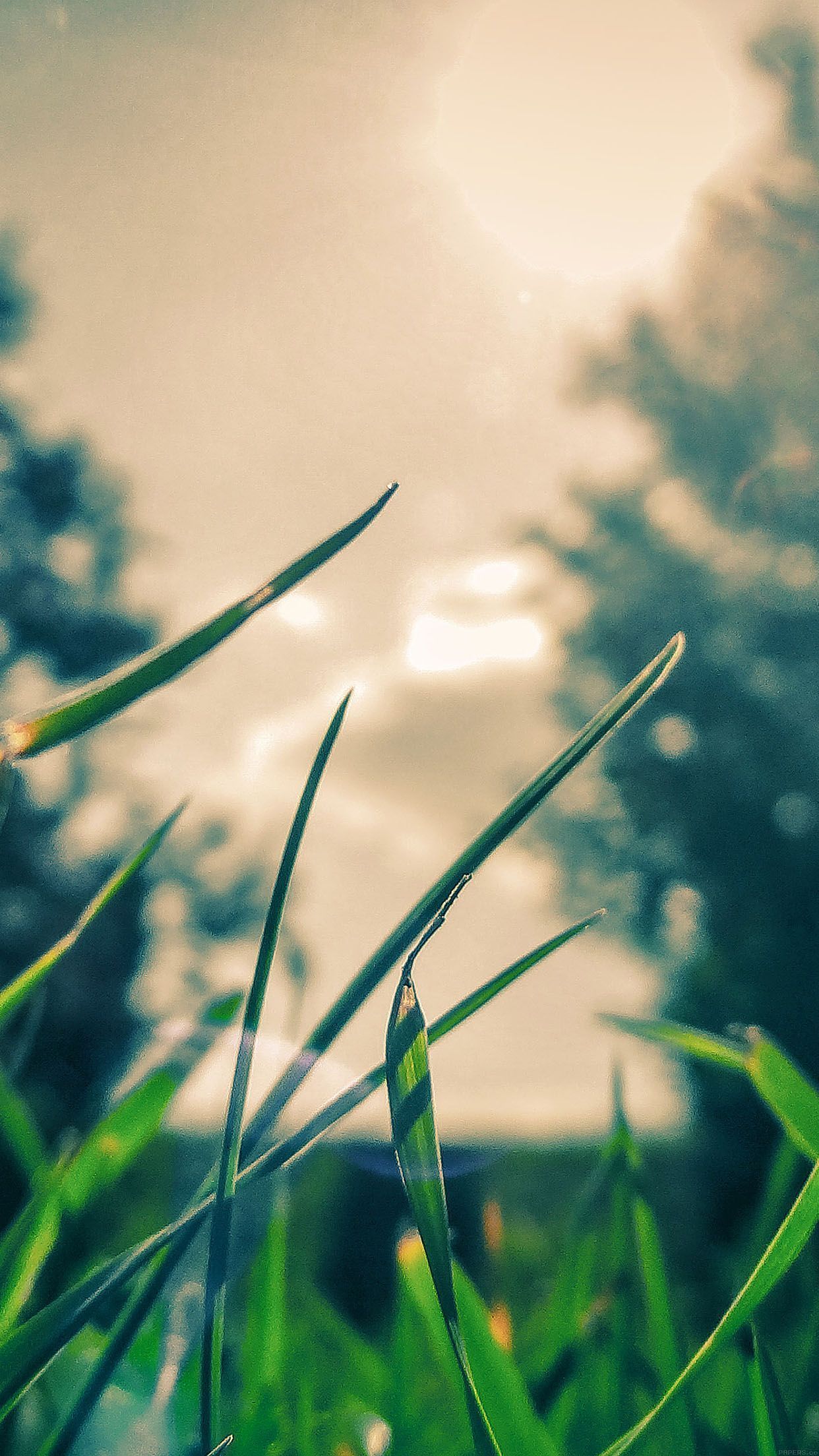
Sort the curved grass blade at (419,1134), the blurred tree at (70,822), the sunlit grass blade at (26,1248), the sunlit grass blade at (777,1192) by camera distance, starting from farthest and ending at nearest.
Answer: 1. the blurred tree at (70,822)
2. the sunlit grass blade at (777,1192)
3. the sunlit grass blade at (26,1248)
4. the curved grass blade at (419,1134)

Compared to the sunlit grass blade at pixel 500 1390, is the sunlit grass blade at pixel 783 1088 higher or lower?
higher

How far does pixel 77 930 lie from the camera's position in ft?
0.57

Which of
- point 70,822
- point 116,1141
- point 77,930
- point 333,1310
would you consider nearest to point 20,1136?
point 116,1141

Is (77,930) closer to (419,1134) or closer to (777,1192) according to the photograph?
(419,1134)

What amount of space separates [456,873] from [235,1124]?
5 centimetres

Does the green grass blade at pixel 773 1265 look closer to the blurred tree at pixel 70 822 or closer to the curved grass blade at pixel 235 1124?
the curved grass blade at pixel 235 1124

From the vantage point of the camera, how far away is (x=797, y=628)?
759 cm

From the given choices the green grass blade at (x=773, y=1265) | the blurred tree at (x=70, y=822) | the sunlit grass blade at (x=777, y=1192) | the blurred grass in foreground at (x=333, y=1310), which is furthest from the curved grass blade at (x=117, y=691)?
the blurred tree at (x=70, y=822)

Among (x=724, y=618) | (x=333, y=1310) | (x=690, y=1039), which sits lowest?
(x=333, y=1310)

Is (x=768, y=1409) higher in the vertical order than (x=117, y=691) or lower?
lower

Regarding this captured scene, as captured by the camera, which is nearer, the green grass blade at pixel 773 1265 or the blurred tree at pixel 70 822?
the green grass blade at pixel 773 1265

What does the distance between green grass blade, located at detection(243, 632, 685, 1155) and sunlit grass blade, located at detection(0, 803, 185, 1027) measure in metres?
0.06

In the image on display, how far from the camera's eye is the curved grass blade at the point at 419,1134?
112 mm

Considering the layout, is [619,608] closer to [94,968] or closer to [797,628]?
[797,628]
